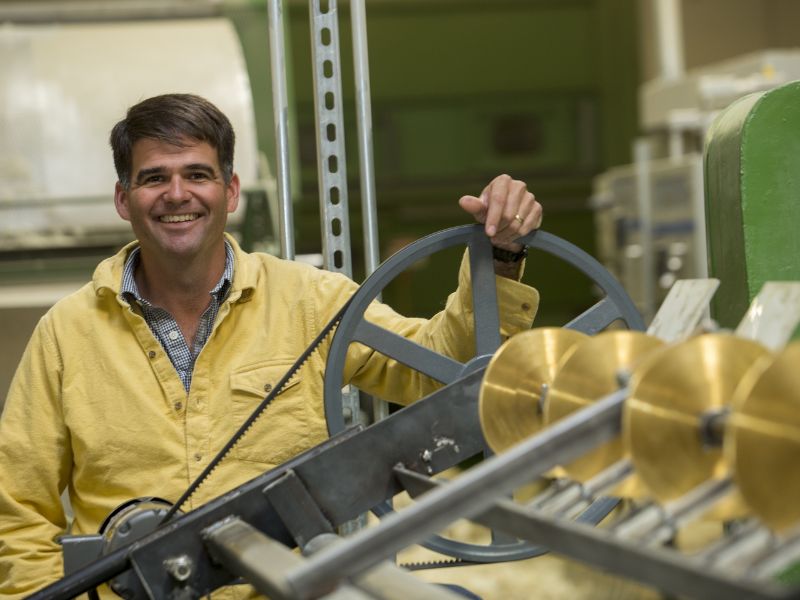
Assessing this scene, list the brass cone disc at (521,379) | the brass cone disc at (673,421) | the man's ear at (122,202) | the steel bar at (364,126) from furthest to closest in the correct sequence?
the steel bar at (364,126) → the man's ear at (122,202) → the brass cone disc at (521,379) → the brass cone disc at (673,421)

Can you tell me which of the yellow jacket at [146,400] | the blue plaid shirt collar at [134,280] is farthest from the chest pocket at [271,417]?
the blue plaid shirt collar at [134,280]

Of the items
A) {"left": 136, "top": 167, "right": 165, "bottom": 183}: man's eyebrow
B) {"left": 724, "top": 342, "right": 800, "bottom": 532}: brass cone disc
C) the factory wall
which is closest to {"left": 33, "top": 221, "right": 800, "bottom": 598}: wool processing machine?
{"left": 724, "top": 342, "right": 800, "bottom": 532}: brass cone disc

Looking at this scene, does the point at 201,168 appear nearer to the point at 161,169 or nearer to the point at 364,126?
the point at 161,169

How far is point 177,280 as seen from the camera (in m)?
1.59

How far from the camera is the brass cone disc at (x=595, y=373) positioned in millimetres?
958

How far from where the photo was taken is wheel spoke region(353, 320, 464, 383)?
1.39m

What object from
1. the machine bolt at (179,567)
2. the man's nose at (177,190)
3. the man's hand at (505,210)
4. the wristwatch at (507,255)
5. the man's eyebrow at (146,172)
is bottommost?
Answer: the machine bolt at (179,567)

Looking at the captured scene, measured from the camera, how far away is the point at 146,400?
1.51 meters

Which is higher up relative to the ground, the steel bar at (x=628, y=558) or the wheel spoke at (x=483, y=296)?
the wheel spoke at (x=483, y=296)

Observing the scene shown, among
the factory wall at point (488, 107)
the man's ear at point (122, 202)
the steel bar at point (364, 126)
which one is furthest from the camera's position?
the factory wall at point (488, 107)

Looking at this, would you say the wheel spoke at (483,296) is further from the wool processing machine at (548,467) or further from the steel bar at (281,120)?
the steel bar at (281,120)

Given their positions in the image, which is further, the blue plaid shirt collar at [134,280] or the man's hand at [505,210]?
the blue plaid shirt collar at [134,280]

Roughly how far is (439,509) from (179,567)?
437mm

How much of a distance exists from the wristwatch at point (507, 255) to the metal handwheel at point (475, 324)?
23 mm
